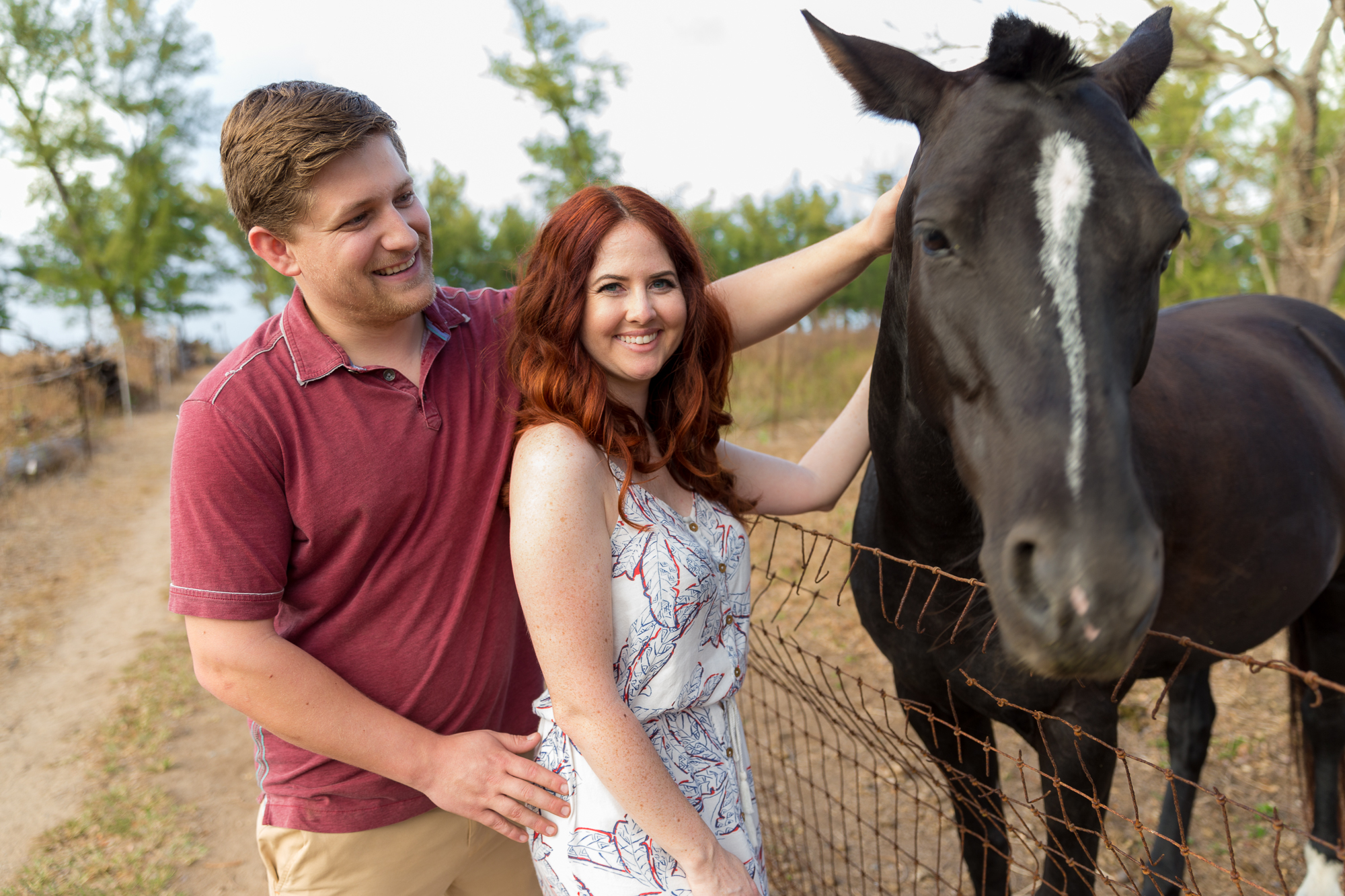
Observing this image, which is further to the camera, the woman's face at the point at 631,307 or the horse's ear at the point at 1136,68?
the woman's face at the point at 631,307

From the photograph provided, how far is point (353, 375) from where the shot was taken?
1.68 metres

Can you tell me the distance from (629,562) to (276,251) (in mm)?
1017

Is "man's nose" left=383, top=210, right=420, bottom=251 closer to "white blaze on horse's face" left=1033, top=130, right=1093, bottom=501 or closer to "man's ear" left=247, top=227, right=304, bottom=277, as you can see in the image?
"man's ear" left=247, top=227, right=304, bottom=277

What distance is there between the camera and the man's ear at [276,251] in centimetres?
164

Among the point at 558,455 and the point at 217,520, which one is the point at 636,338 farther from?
the point at 217,520

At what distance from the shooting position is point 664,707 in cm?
159

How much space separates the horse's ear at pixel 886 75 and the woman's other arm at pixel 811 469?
2.40 ft

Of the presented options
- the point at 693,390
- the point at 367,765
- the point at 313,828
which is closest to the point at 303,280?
the point at 693,390

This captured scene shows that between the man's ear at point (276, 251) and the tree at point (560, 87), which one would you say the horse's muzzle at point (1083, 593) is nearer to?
the man's ear at point (276, 251)

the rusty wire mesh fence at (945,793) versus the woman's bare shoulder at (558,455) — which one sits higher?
the woman's bare shoulder at (558,455)

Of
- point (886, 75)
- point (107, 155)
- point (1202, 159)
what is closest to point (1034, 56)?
point (886, 75)

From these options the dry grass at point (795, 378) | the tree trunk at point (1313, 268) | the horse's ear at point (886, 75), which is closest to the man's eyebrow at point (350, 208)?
the horse's ear at point (886, 75)

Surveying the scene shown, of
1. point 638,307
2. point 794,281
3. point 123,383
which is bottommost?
point 123,383

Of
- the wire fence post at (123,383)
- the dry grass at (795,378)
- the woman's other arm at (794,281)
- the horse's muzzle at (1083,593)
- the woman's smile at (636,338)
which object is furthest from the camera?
the wire fence post at (123,383)
